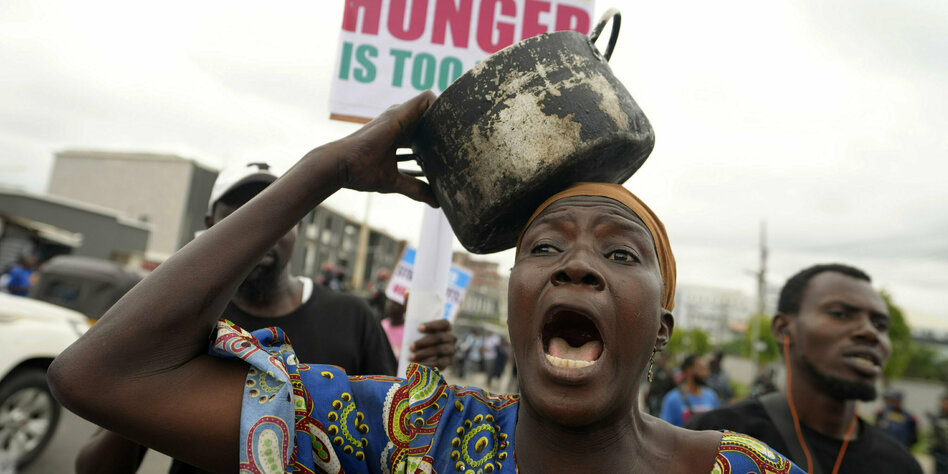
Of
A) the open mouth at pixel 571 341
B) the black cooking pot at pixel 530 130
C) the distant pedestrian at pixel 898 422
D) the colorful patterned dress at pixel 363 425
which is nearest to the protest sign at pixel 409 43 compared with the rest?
the black cooking pot at pixel 530 130

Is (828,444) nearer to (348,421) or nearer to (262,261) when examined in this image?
(348,421)

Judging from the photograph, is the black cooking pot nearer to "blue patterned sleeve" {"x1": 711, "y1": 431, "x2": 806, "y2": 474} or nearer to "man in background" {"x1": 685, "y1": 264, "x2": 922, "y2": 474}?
"blue patterned sleeve" {"x1": 711, "y1": 431, "x2": 806, "y2": 474}

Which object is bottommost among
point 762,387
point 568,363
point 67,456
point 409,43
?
point 67,456

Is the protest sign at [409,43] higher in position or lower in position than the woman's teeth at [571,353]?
higher

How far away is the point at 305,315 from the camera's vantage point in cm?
254

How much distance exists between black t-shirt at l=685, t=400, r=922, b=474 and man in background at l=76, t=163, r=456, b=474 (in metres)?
1.27

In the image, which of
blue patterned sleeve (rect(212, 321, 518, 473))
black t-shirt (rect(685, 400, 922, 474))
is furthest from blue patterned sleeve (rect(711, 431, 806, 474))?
black t-shirt (rect(685, 400, 922, 474))

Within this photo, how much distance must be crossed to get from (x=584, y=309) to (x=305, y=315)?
1.46m

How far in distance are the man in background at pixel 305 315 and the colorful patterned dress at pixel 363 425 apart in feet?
2.08

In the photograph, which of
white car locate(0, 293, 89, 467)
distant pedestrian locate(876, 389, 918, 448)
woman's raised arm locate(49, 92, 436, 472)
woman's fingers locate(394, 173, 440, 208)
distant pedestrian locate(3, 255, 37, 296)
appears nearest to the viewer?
woman's raised arm locate(49, 92, 436, 472)

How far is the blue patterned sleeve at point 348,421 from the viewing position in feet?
4.75

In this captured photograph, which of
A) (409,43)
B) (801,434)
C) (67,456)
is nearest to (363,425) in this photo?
(409,43)

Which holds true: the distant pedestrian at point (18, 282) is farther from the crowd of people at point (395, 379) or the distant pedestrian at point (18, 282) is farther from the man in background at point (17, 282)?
the crowd of people at point (395, 379)

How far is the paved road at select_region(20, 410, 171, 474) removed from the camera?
19.1 feet
